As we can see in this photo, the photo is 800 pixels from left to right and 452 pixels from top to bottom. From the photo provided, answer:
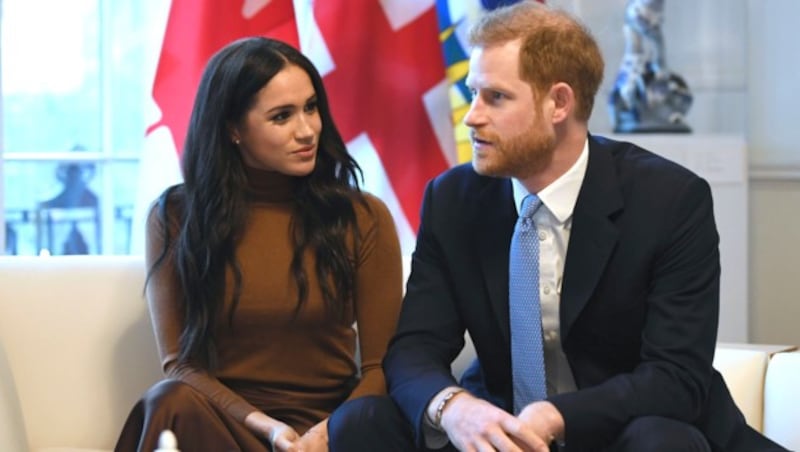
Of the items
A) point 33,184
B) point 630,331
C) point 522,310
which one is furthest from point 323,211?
point 33,184

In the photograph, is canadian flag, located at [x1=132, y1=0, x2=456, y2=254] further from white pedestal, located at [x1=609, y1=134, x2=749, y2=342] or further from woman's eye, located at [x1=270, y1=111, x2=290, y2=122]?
woman's eye, located at [x1=270, y1=111, x2=290, y2=122]

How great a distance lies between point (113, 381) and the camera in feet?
8.05

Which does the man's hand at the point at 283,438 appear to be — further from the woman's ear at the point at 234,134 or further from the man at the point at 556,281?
the woman's ear at the point at 234,134

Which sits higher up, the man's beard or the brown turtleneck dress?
the man's beard

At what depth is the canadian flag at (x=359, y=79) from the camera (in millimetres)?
3035

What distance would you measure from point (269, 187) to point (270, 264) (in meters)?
0.16

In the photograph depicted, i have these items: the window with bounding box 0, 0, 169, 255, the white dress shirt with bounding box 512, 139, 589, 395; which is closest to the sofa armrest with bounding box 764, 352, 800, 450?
the white dress shirt with bounding box 512, 139, 589, 395

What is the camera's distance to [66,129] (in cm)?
342

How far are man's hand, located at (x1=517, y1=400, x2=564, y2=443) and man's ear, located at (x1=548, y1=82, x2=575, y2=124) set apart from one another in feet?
1.56

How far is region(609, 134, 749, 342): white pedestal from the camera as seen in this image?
3172 millimetres

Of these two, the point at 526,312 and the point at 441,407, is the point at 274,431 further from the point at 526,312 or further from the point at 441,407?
the point at 526,312

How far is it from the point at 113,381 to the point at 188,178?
0.43 meters

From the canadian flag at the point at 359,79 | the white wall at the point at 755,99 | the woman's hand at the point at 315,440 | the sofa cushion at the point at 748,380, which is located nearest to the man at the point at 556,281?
the woman's hand at the point at 315,440

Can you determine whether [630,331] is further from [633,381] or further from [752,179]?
[752,179]
